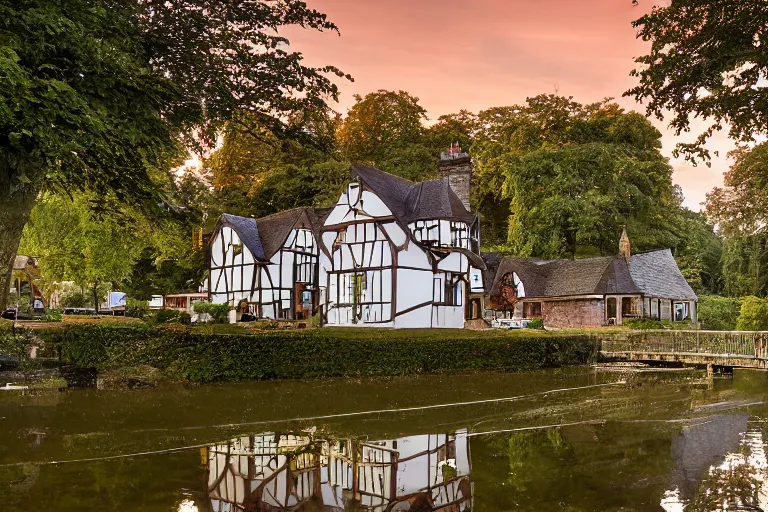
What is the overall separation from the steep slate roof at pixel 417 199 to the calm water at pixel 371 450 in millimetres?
13465

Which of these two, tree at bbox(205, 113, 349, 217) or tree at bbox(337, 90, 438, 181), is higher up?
tree at bbox(337, 90, 438, 181)

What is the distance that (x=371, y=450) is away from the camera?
11344 mm

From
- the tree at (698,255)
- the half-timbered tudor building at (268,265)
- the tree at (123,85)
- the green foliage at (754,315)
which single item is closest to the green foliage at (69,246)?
the half-timbered tudor building at (268,265)

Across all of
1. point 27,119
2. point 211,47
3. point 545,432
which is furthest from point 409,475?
point 211,47

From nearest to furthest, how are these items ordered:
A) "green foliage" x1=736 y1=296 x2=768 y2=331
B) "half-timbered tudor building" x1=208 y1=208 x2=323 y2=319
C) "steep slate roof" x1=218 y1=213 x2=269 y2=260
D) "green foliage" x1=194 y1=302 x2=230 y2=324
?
1. "green foliage" x1=194 y1=302 x2=230 y2=324
2. "green foliage" x1=736 y1=296 x2=768 y2=331
3. "half-timbered tudor building" x1=208 y1=208 x2=323 y2=319
4. "steep slate roof" x1=218 y1=213 x2=269 y2=260

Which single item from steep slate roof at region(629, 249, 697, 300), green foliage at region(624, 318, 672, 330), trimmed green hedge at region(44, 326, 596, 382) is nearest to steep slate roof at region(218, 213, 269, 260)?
trimmed green hedge at region(44, 326, 596, 382)

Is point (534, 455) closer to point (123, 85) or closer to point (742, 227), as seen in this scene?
point (123, 85)

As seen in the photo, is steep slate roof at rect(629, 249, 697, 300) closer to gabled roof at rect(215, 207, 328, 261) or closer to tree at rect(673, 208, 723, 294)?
tree at rect(673, 208, 723, 294)

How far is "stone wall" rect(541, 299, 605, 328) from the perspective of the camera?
134 ft

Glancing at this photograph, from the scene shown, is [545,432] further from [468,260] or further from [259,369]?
[468,260]

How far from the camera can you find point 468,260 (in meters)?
33.3

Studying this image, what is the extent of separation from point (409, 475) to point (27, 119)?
7396mm

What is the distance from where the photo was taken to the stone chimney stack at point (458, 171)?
36.8 m

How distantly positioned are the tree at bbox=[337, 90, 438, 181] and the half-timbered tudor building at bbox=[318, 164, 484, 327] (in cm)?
1828
